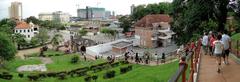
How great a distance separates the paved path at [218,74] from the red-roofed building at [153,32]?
43879 millimetres

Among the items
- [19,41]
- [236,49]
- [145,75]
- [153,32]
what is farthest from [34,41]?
[236,49]

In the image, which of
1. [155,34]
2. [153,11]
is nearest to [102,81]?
[155,34]

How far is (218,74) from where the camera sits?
43.8 ft

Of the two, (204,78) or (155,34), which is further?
(155,34)

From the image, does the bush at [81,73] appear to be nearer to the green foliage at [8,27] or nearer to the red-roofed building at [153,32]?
the red-roofed building at [153,32]

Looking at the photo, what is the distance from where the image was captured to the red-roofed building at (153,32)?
60875 mm

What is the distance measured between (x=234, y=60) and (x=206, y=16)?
1567 cm

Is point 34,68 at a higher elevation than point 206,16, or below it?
below

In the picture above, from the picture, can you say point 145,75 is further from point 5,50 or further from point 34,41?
point 34,41

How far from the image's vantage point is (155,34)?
6131 centimetres

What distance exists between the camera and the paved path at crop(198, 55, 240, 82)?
488 inches

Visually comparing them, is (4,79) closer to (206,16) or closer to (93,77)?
(93,77)

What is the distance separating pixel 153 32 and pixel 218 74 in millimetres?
48072

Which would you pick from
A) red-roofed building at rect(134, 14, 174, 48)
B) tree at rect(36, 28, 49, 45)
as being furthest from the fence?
tree at rect(36, 28, 49, 45)
